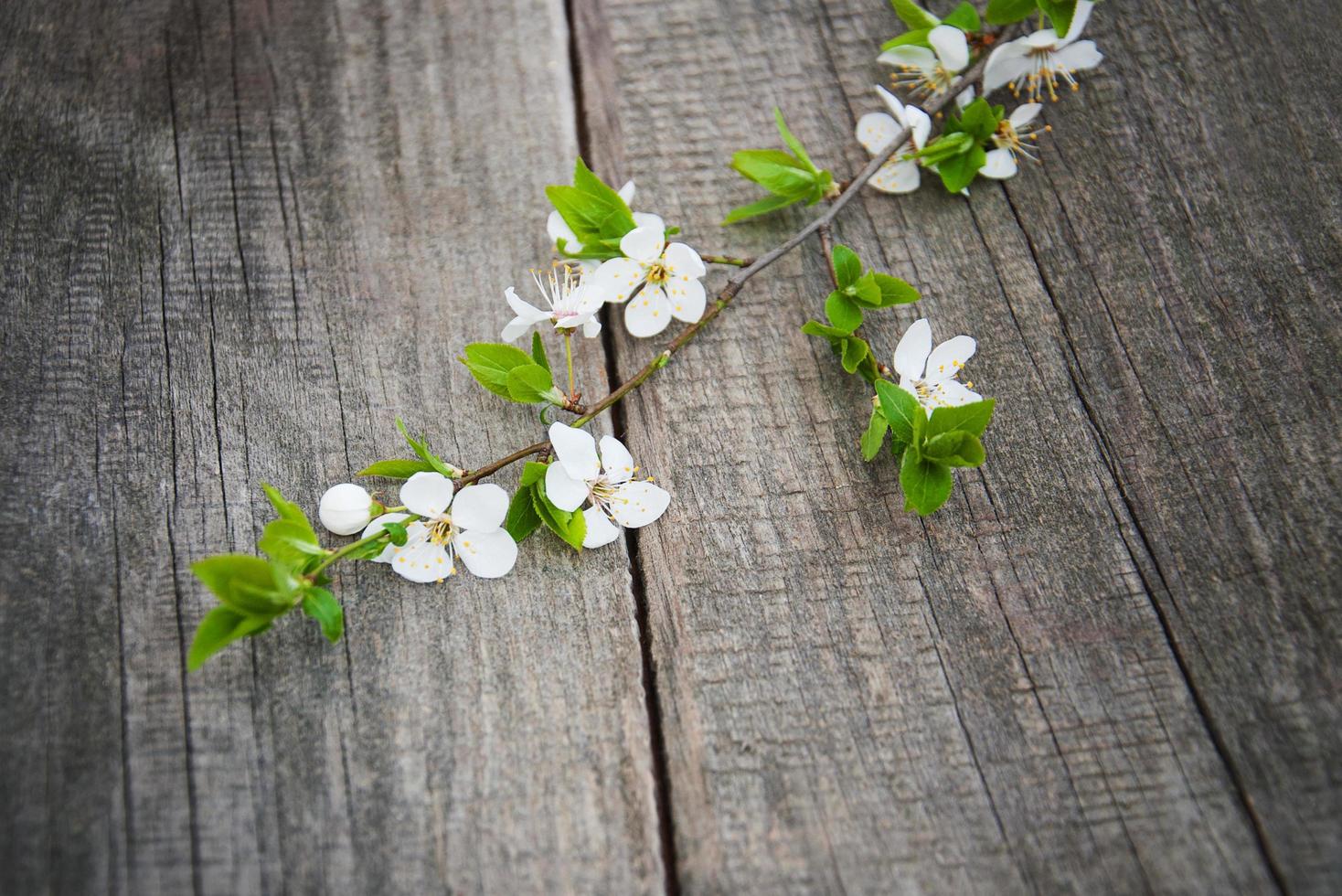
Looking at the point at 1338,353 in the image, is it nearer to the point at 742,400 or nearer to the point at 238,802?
the point at 742,400

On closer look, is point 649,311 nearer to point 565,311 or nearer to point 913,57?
point 565,311

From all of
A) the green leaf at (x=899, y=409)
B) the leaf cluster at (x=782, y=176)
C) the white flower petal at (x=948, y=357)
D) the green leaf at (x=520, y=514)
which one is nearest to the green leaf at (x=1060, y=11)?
the leaf cluster at (x=782, y=176)

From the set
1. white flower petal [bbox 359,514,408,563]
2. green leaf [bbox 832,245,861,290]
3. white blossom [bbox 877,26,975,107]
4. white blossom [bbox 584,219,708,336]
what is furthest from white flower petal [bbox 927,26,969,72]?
white flower petal [bbox 359,514,408,563]

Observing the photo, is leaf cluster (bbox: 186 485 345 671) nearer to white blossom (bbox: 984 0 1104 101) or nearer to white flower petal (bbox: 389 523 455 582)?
white flower petal (bbox: 389 523 455 582)

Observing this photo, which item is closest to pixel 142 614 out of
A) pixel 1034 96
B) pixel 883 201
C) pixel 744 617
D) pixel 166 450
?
pixel 166 450

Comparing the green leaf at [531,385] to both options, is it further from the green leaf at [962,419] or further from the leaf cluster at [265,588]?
the green leaf at [962,419]
